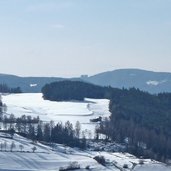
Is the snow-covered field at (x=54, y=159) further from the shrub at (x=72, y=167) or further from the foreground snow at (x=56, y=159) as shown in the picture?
the shrub at (x=72, y=167)

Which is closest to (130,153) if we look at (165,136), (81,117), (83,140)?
(83,140)

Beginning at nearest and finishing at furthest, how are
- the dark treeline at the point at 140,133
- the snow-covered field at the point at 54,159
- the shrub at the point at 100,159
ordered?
1. the snow-covered field at the point at 54,159
2. the shrub at the point at 100,159
3. the dark treeline at the point at 140,133

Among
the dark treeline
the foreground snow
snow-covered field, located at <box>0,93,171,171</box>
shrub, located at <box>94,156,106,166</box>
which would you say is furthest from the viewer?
the dark treeline

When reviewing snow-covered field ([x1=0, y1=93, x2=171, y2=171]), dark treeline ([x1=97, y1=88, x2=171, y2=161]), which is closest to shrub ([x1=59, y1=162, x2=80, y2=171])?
snow-covered field ([x1=0, y1=93, x2=171, y2=171])

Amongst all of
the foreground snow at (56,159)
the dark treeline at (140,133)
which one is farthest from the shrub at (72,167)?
the dark treeline at (140,133)

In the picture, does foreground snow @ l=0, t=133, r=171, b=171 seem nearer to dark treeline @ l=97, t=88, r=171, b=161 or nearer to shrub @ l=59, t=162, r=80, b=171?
shrub @ l=59, t=162, r=80, b=171

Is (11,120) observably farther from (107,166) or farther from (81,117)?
(107,166)

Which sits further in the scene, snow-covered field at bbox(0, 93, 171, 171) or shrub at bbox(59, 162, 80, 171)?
snow-covered field at bbox(0, 93, 171, 171)

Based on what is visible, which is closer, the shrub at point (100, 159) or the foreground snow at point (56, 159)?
the foreground snow at point (56, 159)
